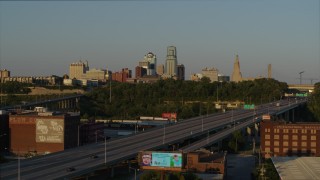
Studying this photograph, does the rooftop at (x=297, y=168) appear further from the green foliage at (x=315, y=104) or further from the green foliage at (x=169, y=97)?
the green foliage at (x=169, y=97)

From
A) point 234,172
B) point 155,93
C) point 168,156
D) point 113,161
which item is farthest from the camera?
point 155,93

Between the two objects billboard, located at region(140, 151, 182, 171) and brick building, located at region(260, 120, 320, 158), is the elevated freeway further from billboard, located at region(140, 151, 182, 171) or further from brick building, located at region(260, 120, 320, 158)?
brick building, located at region(260, 120, 320, 158)

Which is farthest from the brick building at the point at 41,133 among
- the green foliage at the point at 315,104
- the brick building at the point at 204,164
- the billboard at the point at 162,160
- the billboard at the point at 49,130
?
the green foliage at the point at 315,104

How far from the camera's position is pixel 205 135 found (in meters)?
76.3

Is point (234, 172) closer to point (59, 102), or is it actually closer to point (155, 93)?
point (59, 102)

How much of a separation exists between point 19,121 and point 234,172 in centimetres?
2623

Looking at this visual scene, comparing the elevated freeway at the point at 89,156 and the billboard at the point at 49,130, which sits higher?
the billboard at the point at 49,130

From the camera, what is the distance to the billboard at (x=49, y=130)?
62.5 m

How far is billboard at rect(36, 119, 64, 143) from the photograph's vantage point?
205 feet

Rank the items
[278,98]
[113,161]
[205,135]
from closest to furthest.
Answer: [113,161]
[205,135]
[278,98]

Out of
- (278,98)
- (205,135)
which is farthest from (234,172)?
(278,98)

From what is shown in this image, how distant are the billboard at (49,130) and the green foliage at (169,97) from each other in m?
55.3

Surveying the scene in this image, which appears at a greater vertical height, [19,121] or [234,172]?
[19,121]

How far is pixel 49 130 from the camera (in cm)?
6288
